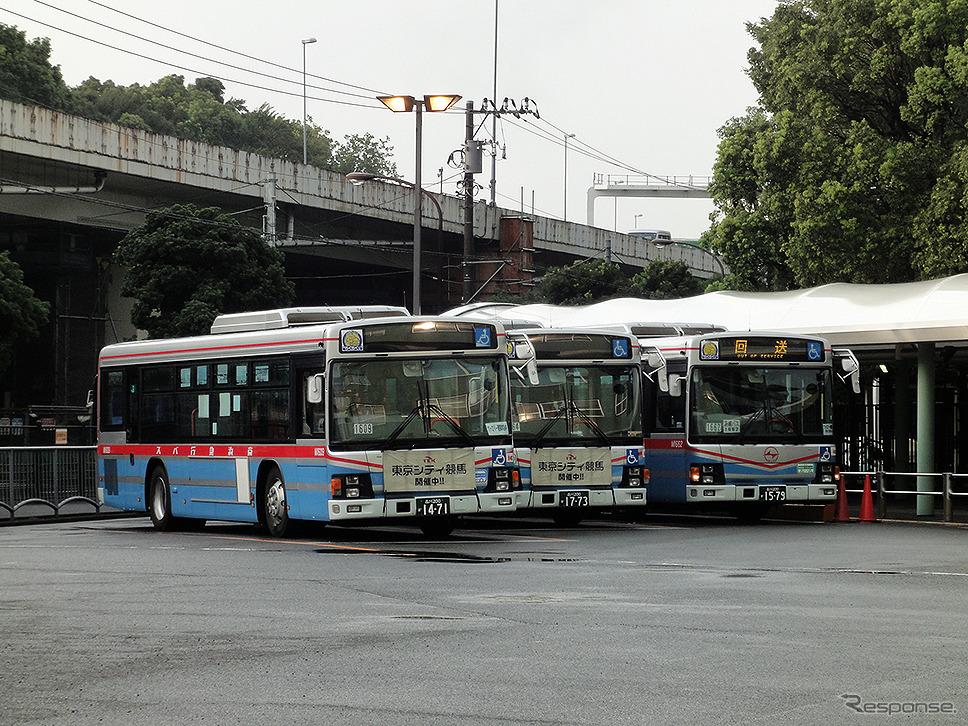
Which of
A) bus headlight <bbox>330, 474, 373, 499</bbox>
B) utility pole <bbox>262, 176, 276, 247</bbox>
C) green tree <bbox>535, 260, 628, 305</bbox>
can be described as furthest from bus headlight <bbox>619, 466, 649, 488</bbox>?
green tree <bbox>535, 260, 628, 305</bbox>

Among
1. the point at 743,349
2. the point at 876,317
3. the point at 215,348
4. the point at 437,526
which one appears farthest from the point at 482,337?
the point at 876,317

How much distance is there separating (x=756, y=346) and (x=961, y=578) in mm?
9396

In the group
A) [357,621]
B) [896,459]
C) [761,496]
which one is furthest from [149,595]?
[896,459]

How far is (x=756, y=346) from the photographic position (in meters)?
23.7

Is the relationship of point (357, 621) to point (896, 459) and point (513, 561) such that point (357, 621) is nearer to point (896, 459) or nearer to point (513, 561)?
point (513, 561)

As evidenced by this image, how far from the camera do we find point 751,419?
2362 centimetres

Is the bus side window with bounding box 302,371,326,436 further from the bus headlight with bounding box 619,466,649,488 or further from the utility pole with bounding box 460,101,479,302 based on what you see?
the utility pole with bounding box 460,101,479,302

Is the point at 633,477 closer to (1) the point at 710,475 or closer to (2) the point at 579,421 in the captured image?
(2) the point at 579,421

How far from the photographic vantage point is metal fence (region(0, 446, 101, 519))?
27203mm

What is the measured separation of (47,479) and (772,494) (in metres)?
13.6

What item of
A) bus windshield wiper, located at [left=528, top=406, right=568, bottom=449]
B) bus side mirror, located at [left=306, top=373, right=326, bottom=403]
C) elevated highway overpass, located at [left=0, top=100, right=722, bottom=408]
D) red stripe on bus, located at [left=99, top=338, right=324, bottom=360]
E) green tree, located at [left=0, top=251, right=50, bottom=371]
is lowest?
bus windshield wiper, located at [left=528, top=406, right=568, bottom=449]

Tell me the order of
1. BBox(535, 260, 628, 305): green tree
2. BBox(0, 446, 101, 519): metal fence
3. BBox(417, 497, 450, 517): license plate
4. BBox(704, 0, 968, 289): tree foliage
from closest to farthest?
BBox(417, 497, 450, 517): license plate
BBox(0, 446, 101, 519): metal fence
BBox(704, 0, 968, 289): tree foliage
BBox(535, 260, 628, 305): green tree

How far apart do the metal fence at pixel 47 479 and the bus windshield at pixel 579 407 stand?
10071mm

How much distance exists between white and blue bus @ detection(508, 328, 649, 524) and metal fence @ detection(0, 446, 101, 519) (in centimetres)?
Answer: 1006
